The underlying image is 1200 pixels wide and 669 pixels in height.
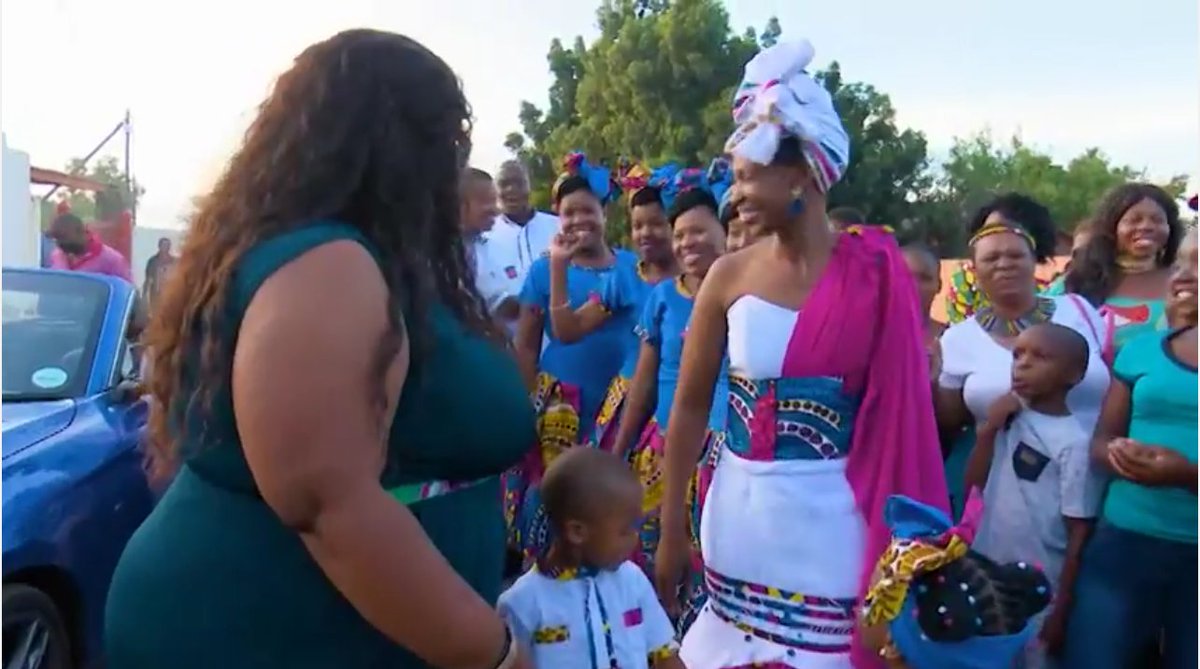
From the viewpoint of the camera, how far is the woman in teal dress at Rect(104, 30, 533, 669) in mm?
1612

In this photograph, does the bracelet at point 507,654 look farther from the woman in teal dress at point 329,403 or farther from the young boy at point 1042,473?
the young boy at point 1042,473

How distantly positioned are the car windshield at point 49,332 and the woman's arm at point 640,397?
75.0 inches

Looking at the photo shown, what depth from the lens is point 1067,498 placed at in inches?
139

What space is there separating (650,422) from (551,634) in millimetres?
2040

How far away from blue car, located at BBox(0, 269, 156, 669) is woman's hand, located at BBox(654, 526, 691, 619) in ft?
5.63

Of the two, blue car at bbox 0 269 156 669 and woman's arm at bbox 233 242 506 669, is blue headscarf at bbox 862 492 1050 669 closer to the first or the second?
woman's arm at bbox 233 242 506 669

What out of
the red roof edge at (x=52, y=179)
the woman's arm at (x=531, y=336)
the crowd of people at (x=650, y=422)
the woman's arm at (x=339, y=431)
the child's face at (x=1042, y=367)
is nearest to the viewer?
the woman's arm at (x=339, y=431)

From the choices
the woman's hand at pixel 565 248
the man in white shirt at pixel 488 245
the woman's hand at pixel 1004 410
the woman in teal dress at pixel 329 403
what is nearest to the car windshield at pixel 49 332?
the man in white shirt at pixel 488 245

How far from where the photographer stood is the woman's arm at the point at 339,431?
158 centimetres

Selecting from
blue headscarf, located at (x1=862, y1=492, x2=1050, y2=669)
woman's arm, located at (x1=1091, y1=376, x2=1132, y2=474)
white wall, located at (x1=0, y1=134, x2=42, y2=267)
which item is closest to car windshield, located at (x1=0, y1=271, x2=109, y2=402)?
blue headscarf, located at (x1=862, y1=492, x2=1050, y2=669)

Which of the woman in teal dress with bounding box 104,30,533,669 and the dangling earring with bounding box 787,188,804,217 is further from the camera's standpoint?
the dangling earring with bounding box 787,188,804,217

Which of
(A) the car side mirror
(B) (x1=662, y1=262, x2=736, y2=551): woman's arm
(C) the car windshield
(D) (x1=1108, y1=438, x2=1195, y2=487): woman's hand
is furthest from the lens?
(A) the car side mirror

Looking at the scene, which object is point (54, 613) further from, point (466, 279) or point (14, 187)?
point (14, 187)

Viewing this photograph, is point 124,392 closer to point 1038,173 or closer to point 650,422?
point 650,422
